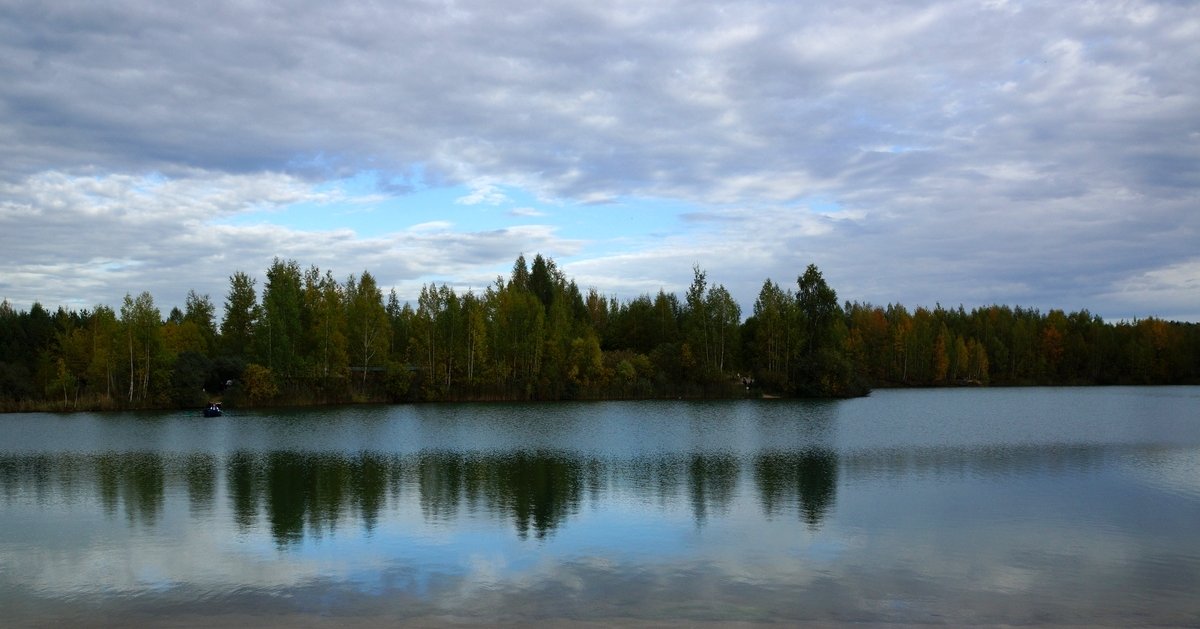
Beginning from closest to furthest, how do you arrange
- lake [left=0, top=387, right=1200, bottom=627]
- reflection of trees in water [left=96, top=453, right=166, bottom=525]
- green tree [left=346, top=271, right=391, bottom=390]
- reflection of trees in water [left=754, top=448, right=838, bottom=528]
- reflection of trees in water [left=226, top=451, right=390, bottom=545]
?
lake [left=0, top=387, right=1200, bottom=627] < reflection of trees in water [left=226, top=451, right=390, bottom=545] < reflection of trees in water [left=754, top=448, right=838, bottom=528] < reflection of trees in water [left=96, top=453, right=166, bottom=525] < green tree [left=346, top=271, right=391, bottom=390]

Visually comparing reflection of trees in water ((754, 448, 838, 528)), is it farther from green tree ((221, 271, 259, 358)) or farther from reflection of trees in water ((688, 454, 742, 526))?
green tree ((221, 271, 259, 358))

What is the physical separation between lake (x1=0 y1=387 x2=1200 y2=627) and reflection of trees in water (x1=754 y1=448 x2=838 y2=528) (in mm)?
138

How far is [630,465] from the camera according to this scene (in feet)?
98.3

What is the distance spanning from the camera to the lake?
13023 millimetres

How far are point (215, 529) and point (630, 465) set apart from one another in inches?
576

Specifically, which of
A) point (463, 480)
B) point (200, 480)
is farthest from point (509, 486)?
point (200, 480)

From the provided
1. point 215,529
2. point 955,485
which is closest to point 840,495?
point 955,485

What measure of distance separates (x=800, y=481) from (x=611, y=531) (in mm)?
9388

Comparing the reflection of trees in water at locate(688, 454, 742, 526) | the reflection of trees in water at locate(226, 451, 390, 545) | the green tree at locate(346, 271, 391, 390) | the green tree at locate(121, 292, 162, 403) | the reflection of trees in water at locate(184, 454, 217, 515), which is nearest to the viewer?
the reflection of trees in water at locate(226, 451, 390, 545)

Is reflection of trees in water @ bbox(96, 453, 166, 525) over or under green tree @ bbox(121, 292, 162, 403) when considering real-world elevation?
under

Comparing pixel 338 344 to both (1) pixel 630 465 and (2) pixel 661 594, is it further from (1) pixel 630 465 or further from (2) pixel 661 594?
(2) pixel 661 594

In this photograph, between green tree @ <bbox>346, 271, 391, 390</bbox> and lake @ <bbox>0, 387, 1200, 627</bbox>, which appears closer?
lake @ <bbox>0, 387, 1200, 627</bbox>

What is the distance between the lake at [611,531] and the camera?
1302 cm

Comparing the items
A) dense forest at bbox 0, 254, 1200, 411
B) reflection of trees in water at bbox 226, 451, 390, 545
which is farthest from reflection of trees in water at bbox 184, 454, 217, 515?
dense forest at bbox 0, 254, 1200, 411
